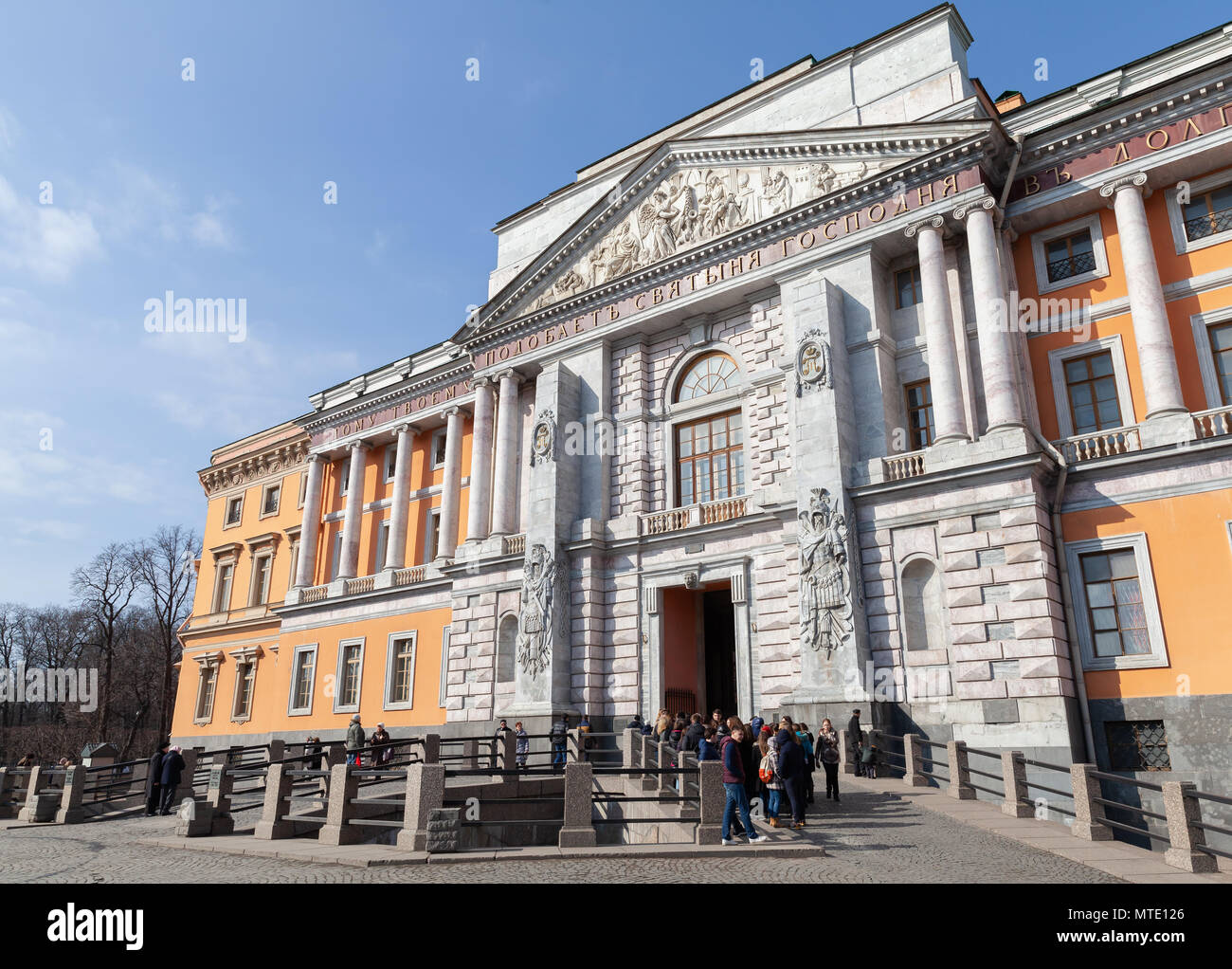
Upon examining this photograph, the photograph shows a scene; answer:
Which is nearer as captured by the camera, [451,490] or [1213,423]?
[1213,423]

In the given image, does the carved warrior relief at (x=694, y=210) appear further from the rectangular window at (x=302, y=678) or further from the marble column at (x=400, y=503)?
the rectangular window at (x=302, y=678)

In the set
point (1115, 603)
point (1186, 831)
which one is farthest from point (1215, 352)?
point (1186, 831)

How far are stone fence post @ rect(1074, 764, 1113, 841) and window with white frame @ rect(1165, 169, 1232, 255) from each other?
46.3 feet

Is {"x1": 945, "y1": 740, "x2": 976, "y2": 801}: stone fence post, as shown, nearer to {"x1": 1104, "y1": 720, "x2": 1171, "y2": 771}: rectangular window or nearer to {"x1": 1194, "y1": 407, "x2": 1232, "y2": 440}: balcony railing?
{"x1": 1104, "y1": 720, "x2": 1171, "y2": 771}: rectangular window

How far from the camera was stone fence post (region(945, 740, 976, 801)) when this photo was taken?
16312 mm

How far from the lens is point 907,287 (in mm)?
24703

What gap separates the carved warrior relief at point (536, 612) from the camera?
26750 mm

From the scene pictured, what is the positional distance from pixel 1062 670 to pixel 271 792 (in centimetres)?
1622

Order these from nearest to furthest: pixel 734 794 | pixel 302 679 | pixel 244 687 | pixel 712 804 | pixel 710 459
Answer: pixel 734 794 → pixel 712 804 → pixel 710 459 → pixel 302 679 → pixel 244 687

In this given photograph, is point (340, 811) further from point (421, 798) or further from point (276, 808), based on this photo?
point (421, 798)

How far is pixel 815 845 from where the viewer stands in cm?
1198

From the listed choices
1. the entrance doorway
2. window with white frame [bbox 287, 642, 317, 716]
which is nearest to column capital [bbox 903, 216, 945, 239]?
the entrance doorway

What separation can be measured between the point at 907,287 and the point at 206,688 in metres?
38.2

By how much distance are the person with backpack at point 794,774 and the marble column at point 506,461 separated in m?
17.8
